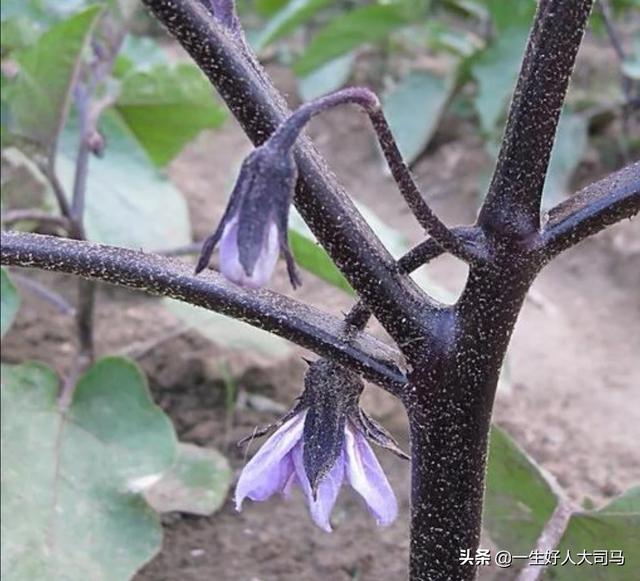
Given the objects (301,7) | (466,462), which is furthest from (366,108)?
(301,7)

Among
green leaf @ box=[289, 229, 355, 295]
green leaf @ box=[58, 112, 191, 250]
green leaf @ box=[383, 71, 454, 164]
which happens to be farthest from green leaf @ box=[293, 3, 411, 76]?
green leaf @ box=[289, 229, 355, 295]

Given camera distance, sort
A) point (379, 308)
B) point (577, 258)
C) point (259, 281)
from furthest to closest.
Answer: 1. point (577, 258)
2. point (379, 308)
3. point (259, 281)

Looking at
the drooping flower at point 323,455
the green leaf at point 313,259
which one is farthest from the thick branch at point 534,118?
the green leaf at point 313,259

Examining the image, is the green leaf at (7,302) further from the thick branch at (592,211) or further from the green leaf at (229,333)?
the thick branch at (592,211)

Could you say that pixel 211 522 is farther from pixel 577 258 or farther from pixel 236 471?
pixel 577 258

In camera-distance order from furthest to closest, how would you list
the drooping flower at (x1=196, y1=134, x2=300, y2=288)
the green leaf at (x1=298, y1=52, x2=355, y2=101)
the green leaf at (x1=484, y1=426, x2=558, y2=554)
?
the green leaf at (x1=298, y1=52, x2=355, y2=101), the green leaf at (x1=484, y1=426, x2=558, y2=554), the drooping flower at (x1=196, y1=134, x2=300, y2=288)

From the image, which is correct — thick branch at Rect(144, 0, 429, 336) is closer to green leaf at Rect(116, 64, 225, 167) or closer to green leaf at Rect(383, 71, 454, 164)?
green leaf at Rect(116, 64, 225, 167)

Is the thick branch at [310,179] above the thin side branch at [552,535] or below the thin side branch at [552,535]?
above
